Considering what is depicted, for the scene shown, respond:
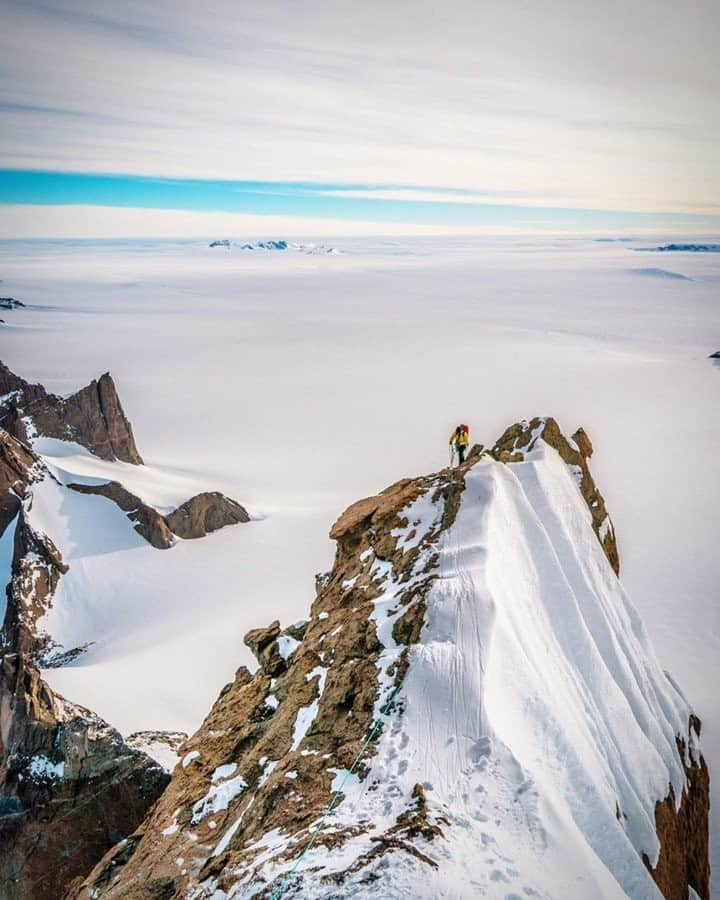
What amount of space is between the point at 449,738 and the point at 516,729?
1818mm

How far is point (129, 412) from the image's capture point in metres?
162

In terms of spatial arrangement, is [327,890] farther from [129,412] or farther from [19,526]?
[129,412]

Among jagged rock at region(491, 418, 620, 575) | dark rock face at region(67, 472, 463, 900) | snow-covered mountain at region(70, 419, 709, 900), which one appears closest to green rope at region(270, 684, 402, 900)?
snow-covered mountain at region(70, 419, 709, 900)

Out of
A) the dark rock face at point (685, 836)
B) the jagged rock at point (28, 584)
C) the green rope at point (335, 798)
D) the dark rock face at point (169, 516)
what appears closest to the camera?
the green rope at point (335, 798)

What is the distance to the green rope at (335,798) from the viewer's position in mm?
9781

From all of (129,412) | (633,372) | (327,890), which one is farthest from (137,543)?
(633,372)

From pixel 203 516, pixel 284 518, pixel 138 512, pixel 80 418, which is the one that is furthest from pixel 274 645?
pixel 80 418

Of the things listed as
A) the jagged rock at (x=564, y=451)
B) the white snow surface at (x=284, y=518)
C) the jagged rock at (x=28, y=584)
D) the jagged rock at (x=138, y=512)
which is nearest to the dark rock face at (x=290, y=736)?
the jagged rock at (x=564, y=451)

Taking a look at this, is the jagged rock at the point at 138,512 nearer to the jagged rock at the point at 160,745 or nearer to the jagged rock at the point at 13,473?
the jagged rock at the point at 13,473

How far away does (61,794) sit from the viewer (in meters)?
21.5

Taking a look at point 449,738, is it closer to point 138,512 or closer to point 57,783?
point 57,783

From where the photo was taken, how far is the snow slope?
1084 cm

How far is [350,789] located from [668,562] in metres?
61.7

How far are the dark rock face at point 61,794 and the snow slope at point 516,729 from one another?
38.2 feet
